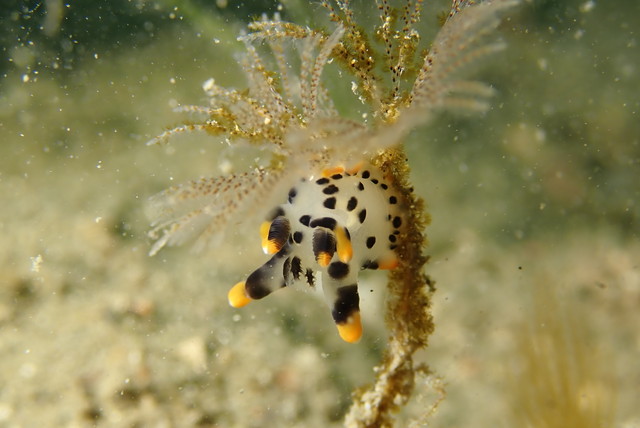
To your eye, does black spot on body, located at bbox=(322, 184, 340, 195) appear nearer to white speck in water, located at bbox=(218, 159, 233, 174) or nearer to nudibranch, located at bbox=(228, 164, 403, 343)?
nudibranch, located at bbox=(228, 164, 403, 343)

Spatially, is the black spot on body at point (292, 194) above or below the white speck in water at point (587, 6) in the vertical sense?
below

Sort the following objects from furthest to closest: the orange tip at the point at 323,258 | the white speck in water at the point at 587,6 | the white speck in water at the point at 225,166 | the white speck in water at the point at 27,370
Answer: the white speck in water at the point at 225,166 → the white speck in water at the point at 27,370 → the white speck in water at the point at 587,6 → the orange tip at the point at 323,258

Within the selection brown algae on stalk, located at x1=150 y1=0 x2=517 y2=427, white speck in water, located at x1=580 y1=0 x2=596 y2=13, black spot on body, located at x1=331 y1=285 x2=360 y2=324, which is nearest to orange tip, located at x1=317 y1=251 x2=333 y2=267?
brown algae on stalk, located at x1=150 y1=0 x2=517 y2=427

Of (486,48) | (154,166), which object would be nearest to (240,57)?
(486,48)

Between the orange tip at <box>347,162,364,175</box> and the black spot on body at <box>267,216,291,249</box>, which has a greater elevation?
the orange tip at <box>347,162,364,175</box>

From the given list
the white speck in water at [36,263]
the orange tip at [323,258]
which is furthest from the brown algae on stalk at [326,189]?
the white speck in water at [36,263]

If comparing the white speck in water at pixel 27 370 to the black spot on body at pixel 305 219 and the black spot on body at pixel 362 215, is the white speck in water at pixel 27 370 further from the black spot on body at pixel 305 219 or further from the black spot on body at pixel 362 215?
the black spot on body at pixel 362 215

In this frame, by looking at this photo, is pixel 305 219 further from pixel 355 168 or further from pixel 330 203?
pixel 355 168

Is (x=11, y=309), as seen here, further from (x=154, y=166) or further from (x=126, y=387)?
(x=154, y=166)
